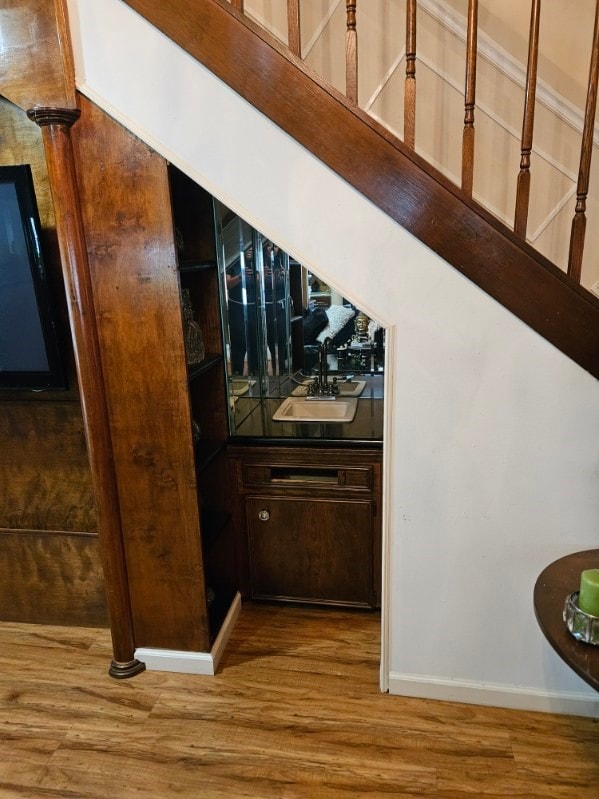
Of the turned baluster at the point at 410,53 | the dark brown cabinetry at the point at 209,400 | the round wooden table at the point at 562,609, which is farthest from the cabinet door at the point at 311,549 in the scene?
the turned baluster at the point at 410,53

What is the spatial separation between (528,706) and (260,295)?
6.24ft

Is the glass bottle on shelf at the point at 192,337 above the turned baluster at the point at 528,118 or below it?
below

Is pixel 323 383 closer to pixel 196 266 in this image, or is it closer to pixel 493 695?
pixel 196 266

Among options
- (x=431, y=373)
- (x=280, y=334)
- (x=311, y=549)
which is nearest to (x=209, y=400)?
(x=280, y=334)

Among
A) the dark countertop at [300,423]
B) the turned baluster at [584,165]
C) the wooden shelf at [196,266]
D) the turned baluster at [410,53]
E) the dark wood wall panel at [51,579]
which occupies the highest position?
the turned baluster at [410,53]

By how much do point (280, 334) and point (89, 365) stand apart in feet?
3.33

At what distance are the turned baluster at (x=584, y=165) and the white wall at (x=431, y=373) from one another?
23cm

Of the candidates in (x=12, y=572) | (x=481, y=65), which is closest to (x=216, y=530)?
(x=12, y=572)

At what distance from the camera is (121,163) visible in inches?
67.1

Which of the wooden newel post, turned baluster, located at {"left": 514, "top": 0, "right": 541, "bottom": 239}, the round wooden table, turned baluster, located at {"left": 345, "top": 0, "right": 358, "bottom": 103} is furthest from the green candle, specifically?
the wooden newel post

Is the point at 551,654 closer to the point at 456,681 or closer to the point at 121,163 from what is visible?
the point at 456,681

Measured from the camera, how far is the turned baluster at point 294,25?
1479 millimetres

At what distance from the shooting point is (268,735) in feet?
6.09

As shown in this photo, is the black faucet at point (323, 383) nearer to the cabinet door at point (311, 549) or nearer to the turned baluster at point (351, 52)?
the cabinet door at point (311, 549)
